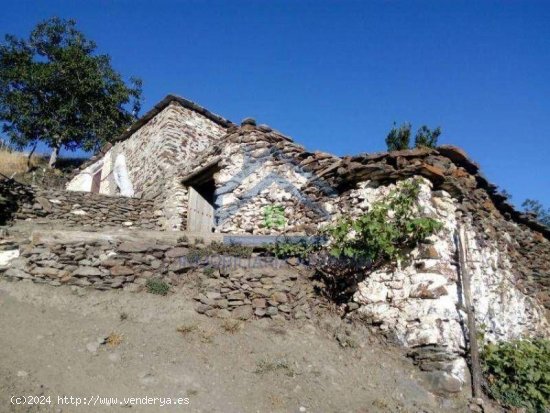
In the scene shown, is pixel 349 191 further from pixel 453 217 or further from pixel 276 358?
pixel 276 358

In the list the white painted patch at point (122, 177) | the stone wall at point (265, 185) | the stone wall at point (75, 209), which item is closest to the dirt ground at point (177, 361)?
the stone wall at point (265, 185)

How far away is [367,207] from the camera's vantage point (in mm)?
6047

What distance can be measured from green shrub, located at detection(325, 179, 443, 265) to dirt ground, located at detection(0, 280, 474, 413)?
3.57 feet

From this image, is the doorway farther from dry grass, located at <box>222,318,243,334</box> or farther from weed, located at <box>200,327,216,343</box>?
weed, located at <box>200,327,216,343</box>

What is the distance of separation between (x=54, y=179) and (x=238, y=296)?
15.2 metres

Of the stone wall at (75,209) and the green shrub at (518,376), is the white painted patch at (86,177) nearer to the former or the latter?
the stone wall at (75,209)

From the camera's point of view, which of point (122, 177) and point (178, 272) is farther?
point (122, 177)

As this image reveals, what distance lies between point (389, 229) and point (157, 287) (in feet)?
11.3

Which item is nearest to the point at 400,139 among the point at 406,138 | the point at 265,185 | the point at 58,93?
the point at 406,138

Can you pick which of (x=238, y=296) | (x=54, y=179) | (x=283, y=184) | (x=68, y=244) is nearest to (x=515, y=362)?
(x=238, y=296)

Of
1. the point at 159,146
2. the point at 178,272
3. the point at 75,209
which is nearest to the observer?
the point at 178,272

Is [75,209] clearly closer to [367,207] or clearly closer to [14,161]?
[367,207]

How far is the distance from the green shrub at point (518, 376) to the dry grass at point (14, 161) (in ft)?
68.9

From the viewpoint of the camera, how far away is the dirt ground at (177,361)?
13.0 ft
